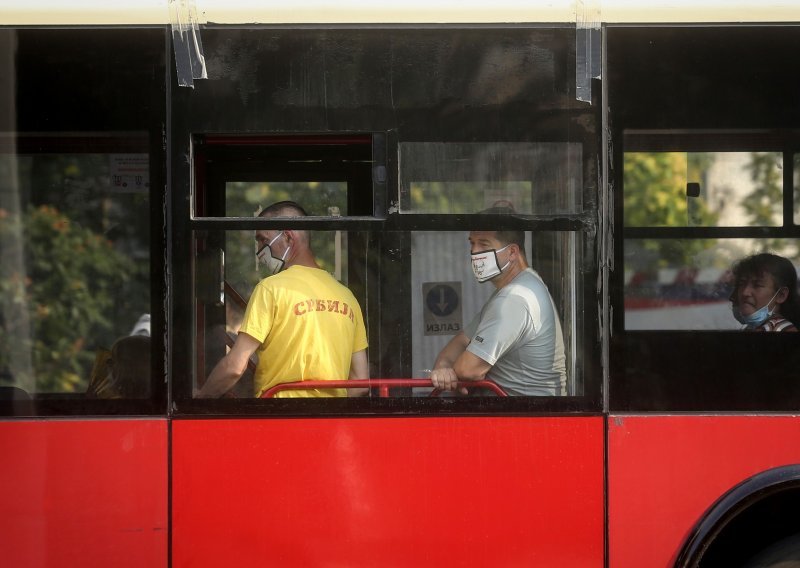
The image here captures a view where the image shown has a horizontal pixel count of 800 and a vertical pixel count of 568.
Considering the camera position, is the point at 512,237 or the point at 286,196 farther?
the point at 286,196

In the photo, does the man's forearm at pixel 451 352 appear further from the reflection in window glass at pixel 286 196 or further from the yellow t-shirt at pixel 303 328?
the reflection in window glass at pixel 286 196

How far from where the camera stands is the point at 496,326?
3.70 m

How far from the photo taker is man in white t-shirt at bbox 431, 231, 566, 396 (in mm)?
3680

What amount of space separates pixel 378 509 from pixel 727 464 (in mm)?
1253

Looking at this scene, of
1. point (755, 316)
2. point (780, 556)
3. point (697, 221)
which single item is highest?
point (697, 221)

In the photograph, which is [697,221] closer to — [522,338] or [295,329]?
[522,338]

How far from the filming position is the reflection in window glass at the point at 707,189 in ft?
12.0

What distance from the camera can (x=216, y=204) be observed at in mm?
3684

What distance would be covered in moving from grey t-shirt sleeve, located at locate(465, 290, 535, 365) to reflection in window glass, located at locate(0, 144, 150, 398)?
46.1 inches

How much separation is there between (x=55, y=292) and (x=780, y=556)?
2771 mm

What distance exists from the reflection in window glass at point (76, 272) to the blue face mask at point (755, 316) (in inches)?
83.5

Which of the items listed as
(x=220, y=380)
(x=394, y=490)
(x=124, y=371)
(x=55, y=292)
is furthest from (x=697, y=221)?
(x=55, y=292)

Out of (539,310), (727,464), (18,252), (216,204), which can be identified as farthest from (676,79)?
(18,252)

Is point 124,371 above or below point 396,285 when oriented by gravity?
below
